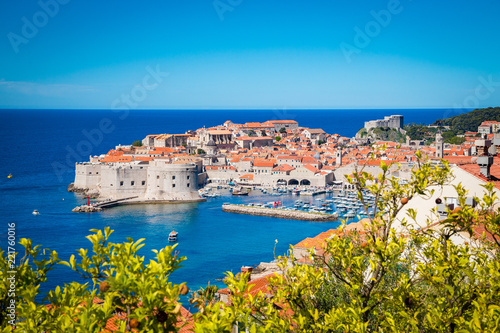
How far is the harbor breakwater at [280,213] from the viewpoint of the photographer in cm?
1960

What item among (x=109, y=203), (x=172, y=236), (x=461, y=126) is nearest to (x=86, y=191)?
(x=109, y=203)

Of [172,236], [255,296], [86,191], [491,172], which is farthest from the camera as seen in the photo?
[86,191]

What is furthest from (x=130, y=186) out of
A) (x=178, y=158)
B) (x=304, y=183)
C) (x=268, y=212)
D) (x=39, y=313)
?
(x=39, y=313)

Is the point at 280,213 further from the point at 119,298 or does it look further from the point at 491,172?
the point at 119,298

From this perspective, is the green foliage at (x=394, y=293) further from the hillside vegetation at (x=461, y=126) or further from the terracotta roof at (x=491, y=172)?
the hillside vegetation at (x=461, y=126)

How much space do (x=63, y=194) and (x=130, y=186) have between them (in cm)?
336

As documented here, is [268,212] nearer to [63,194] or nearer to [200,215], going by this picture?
[200,215]

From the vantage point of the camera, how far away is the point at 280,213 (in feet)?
67.3

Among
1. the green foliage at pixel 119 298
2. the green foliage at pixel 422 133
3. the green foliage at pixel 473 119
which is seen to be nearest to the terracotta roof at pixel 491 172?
the green foliage at pixel 119 298

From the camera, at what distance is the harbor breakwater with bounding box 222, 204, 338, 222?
19595 mm

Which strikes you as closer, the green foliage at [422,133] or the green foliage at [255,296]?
the green foliage at [255,296]

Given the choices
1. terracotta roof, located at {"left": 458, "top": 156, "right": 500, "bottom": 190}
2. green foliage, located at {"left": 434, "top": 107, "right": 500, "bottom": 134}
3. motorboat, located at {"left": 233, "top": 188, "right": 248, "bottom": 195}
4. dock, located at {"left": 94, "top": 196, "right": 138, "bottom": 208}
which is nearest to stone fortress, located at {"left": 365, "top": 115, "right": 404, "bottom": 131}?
green foliage, located at {"left": 434, "top": 107, "right": 500, "bottom": 134}

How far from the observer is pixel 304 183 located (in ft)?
92.2

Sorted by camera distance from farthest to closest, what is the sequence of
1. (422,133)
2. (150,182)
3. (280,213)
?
1. (422,133)
2. (150,182)
3. (280,213)
